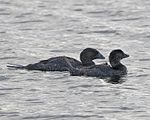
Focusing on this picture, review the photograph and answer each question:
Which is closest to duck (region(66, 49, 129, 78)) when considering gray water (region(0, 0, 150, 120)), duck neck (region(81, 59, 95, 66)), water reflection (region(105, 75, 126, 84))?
water reflection (region(105, 75, 126, 84))

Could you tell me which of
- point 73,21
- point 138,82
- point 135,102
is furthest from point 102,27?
point 135,102

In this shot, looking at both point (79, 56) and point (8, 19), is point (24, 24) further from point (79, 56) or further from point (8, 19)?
point (79, 56)

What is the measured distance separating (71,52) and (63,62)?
7.98 ft

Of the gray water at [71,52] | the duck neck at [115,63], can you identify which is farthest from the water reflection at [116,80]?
the duck neck at [115,63]

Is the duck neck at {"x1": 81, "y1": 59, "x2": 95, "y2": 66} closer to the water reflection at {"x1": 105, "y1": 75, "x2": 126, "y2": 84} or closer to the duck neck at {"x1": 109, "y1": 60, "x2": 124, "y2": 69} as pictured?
the duck neck at {"x1": 109, "y1": 60, "x2": 124, "y2": 69}

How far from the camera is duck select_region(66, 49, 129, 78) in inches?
968

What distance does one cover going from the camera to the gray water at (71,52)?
20391mm

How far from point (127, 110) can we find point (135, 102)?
0.82 meters

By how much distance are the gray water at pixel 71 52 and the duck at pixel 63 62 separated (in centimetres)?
26

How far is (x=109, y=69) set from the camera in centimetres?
2505

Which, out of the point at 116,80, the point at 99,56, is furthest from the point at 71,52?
the point at 116,80

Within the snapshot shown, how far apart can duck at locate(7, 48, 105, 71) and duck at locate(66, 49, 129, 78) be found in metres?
0.19

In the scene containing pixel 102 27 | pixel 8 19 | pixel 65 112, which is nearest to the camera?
pixel 65 112

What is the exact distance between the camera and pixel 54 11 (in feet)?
115
